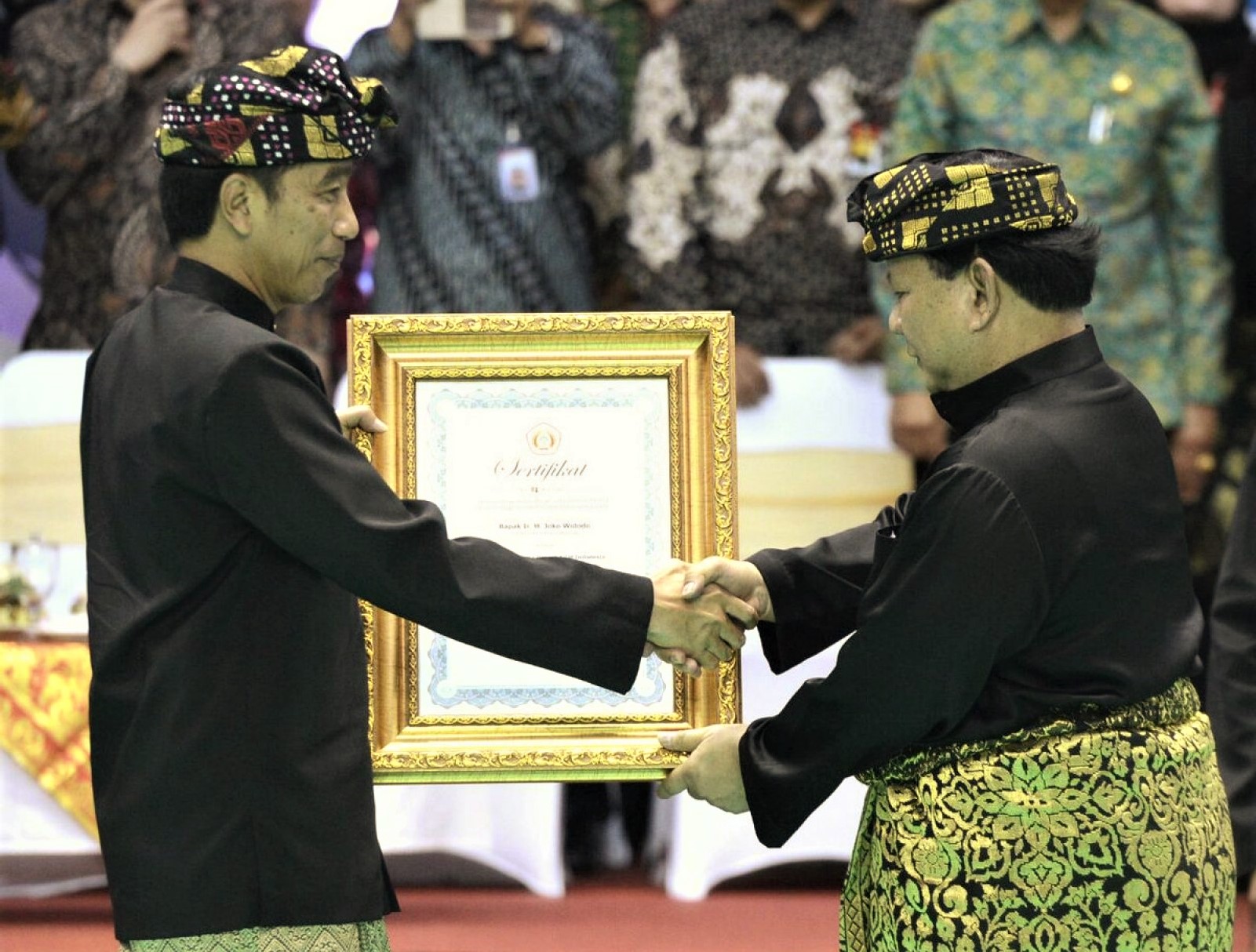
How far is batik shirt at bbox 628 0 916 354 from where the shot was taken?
4680 millimetres

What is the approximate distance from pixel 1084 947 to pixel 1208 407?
2739 mm

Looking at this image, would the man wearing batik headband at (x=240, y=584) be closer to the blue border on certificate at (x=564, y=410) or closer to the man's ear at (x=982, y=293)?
the blue border on certificate at (x=564, y=410)

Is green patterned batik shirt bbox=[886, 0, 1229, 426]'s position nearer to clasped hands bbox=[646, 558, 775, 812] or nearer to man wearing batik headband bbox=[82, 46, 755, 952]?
clasped hands bbox=[646, 558, 775, 812]

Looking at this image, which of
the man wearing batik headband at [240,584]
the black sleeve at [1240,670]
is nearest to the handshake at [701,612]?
the man wearing batik headband at [240,584]

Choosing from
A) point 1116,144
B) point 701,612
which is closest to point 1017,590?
point 701,612

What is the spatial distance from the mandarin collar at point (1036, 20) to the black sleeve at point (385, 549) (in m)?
2.67

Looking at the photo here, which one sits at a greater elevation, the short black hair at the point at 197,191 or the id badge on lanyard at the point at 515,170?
the id badge on lanyard at the point at 515,170

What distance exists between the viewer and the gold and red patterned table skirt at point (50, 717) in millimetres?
4168

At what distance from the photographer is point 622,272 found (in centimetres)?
495

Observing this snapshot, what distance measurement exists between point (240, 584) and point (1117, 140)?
3015 mm

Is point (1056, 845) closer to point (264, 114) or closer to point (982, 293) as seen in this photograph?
point (982, 293)

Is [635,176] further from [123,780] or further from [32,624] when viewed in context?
[123,780]

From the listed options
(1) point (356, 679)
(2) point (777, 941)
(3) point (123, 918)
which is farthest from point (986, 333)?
(2) point (777, 941)

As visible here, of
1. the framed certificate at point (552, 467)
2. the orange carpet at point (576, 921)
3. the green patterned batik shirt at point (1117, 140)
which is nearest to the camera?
the framed certificate at point (552, 467)
